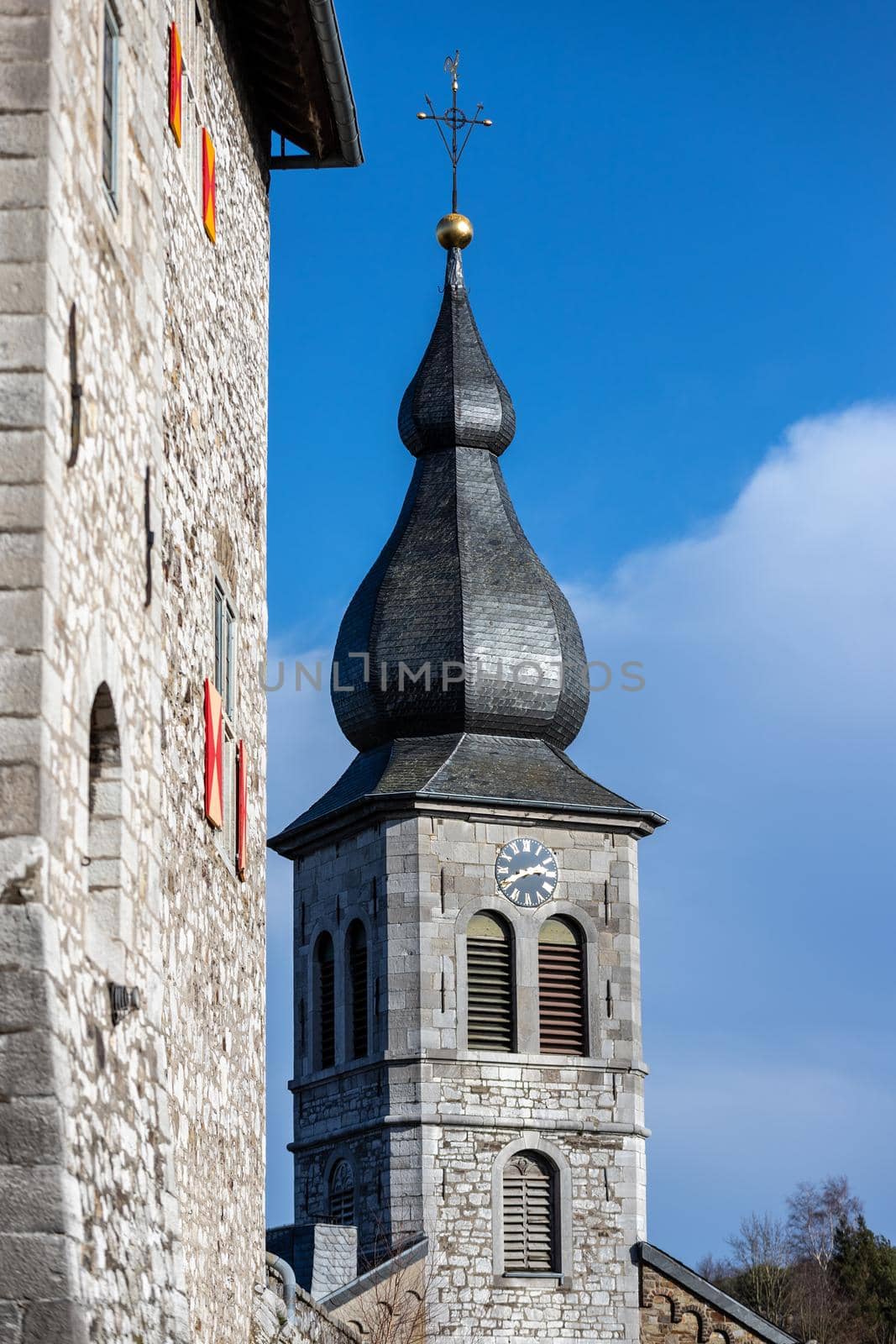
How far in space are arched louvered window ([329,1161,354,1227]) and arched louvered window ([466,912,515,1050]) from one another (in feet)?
8.87

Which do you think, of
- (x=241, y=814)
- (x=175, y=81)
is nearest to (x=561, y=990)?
(x=241, y=814)

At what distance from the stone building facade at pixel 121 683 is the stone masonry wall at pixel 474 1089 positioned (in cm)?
2530

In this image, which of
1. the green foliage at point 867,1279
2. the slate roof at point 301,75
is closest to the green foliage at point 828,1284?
the green foliage at point 867,1279

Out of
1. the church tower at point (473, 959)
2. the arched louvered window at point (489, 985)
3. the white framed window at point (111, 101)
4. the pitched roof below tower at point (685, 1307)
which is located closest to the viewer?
the white framed window at point (111, 101)

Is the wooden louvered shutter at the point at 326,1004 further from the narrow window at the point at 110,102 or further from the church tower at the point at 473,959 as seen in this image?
the narrow window at the point at 110,102

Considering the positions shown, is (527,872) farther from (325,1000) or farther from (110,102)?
(110,102)

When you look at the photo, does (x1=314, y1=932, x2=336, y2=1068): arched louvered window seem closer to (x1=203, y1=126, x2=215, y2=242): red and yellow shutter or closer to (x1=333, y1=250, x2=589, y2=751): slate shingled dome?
Result: (x1=333, y1=250, x2=589, y2=751): slate shingled dome

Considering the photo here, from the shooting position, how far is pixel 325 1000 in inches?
1709

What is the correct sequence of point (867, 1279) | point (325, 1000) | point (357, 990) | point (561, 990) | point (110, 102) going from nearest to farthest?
1. point (110, 102)
2. point (561, 990)
3. point (357, 990)
4. point (325, 1000)
5. point (867, 1279)

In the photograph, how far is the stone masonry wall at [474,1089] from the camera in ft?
132

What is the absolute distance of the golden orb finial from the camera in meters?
47.5

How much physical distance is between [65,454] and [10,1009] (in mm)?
1860

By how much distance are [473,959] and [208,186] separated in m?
28.0

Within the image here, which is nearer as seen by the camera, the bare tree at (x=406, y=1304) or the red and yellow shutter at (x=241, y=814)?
the red and yellow shutter at (x=241, y=814)
